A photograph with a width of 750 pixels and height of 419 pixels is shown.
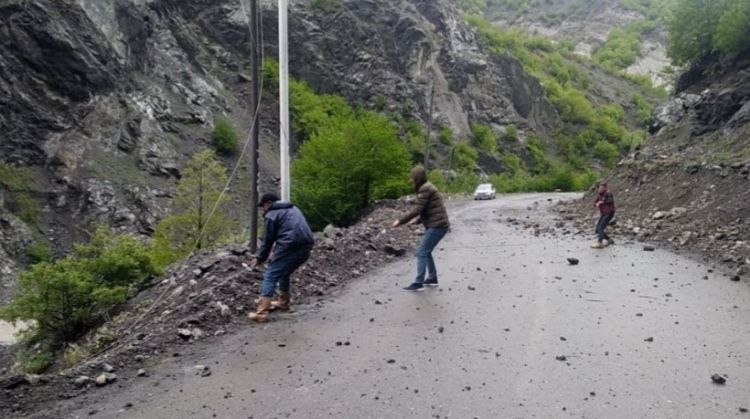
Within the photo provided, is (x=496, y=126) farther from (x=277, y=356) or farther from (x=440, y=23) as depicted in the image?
(x=277, y=356)

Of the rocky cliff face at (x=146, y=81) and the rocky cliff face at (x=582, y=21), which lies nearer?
the rocky cliff face at (x=146, y=81)

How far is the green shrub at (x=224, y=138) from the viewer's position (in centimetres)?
5066

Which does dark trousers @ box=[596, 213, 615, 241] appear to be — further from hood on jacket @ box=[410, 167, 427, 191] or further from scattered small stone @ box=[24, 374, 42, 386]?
scattered small stone @ box=[24, 374, 42, 386]

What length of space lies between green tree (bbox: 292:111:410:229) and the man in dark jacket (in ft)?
55.0

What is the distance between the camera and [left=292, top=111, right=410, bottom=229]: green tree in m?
25.6

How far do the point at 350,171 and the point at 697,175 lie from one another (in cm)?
1351

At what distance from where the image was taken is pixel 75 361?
838 centimetres

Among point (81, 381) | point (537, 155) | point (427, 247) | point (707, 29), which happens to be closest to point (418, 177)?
point (427, 247)

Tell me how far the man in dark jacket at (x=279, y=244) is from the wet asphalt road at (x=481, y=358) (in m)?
0.40

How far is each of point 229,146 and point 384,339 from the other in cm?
4554

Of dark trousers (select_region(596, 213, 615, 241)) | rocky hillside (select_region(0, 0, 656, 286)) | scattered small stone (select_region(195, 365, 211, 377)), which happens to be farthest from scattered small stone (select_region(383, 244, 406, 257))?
rocky hillside (select_region(0, 0, 656, 286))

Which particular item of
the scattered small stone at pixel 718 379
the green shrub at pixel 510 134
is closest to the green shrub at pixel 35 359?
the scattered small stone at pixel 718 379

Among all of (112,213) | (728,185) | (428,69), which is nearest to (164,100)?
(112,213)

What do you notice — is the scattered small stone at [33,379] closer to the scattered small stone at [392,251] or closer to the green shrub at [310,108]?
the scattered small stone at [392,251]
